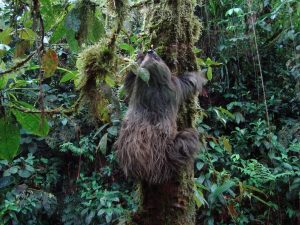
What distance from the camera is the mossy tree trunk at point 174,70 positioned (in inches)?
83.7

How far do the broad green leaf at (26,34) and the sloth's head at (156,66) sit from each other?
3.11 feet

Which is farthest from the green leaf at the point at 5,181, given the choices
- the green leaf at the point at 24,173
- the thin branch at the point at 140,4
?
the thin branch at the point at 140,4

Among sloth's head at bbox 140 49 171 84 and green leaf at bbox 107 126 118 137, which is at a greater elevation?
sloth's head at bbox 140 49 171 84

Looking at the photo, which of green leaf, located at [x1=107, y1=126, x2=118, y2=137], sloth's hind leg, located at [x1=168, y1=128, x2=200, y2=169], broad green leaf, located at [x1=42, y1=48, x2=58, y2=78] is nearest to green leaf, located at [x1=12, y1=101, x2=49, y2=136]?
broad green leaf, located at [x1=42, y1=48, x2=58, y2=78]

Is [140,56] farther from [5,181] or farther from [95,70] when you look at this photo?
[5,181]

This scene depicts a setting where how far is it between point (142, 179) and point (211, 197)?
7.69 ft

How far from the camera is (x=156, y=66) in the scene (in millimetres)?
2367

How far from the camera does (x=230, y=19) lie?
6465 millimetres

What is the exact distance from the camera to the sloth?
2.37 m

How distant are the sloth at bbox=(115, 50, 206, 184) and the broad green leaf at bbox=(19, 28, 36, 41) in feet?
3.15

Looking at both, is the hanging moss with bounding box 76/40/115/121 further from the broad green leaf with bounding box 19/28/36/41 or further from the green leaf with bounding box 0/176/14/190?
the green leaf with bounding box 0/176/14/190

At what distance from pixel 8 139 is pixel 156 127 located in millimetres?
1216

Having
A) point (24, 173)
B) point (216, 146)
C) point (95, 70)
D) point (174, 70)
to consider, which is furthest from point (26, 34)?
point (216, 146)

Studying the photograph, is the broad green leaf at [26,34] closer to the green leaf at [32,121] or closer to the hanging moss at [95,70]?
the green leaf at [32,121]
